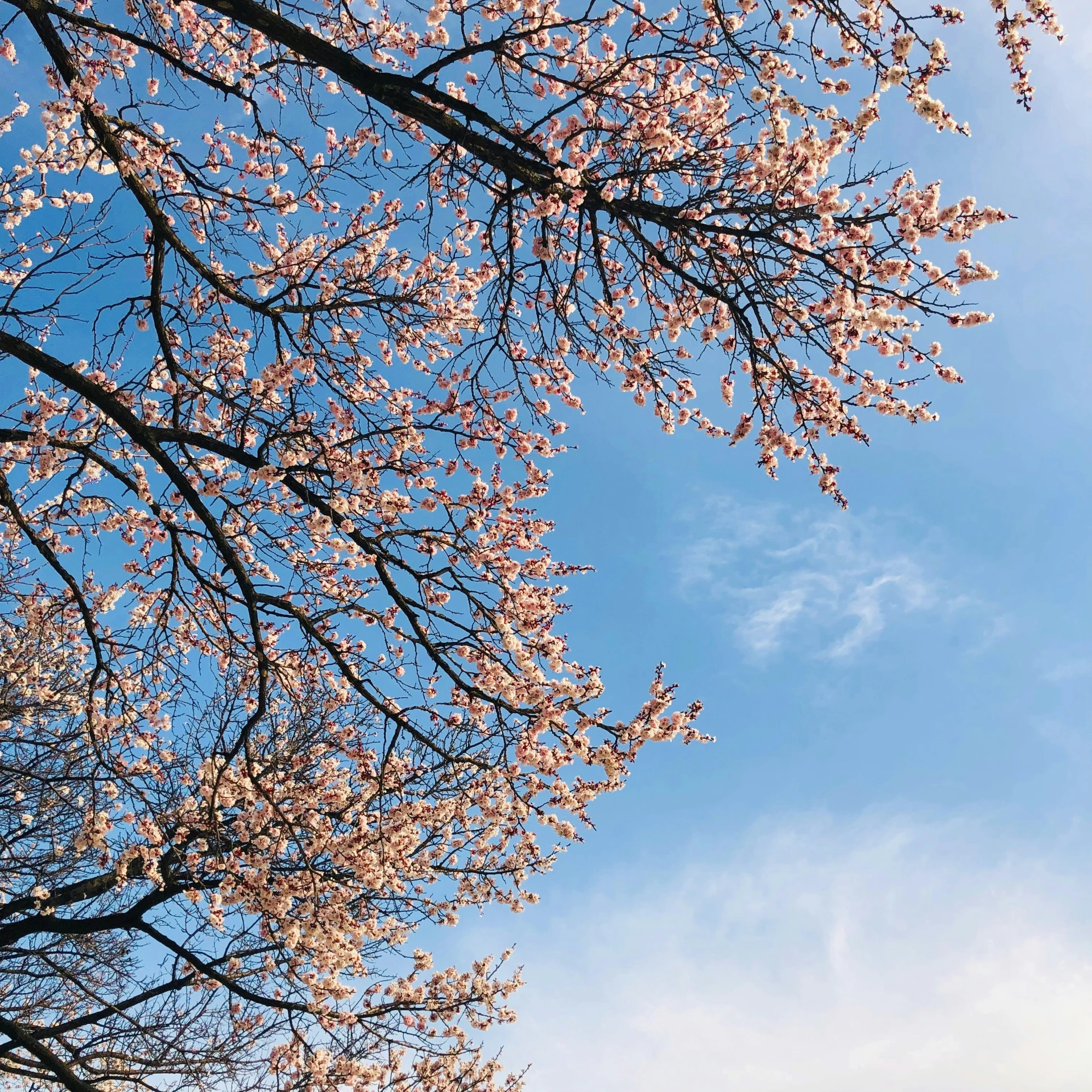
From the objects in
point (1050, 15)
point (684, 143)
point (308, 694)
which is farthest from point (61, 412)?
point (1050, 15)

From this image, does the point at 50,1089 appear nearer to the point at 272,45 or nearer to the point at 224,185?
the point at 224,185

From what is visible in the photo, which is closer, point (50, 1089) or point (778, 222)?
point (778, 222)

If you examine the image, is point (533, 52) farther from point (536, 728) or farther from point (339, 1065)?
point (339, 1065)

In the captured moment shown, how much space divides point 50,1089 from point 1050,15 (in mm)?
16732

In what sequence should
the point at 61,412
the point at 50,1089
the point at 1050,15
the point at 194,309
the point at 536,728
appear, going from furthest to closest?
1. the point at 50,1089
2. the point at 194,309
3. the point at 61,412
4. the point at 536,728
5. the point at 1050,15

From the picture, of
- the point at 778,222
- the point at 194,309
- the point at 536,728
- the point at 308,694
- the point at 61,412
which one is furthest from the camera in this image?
the point at 308,694

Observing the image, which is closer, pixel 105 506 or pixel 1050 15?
pixel 1050 15

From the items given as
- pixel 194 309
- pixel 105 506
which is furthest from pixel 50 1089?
pixel 194 309

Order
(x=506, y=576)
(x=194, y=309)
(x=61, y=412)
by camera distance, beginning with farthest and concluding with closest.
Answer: (x=194, y=309)
(x=506, y=576)
(x=61, y=412)

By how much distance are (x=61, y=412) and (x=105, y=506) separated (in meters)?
0.91

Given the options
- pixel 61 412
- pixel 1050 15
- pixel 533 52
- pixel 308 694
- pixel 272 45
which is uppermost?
pixel 272 45

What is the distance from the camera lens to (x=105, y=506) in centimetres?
700

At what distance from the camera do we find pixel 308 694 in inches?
314

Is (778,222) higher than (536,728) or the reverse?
higher
